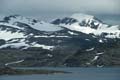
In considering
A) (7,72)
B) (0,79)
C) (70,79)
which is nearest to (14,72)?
(7,72)

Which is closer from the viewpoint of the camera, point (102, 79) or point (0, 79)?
point (102, 79)

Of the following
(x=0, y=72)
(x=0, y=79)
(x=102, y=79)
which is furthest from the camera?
(x=0, y=72)

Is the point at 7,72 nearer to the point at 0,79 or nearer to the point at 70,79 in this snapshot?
the point at 0,79

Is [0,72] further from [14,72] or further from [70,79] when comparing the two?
[70,79]

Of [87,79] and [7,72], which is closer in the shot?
[87,79]

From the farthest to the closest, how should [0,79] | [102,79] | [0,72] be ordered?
[0,72]
[0,79]
[102,79]

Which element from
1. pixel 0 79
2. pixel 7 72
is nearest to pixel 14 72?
pixel 7 72

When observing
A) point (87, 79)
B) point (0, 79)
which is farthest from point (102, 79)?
point (0, 79)
